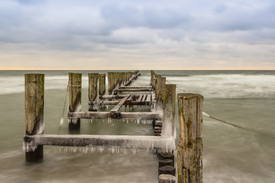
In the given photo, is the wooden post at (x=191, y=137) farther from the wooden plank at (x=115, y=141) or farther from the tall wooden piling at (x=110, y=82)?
the tall wooden piling at (x=110, y=82)

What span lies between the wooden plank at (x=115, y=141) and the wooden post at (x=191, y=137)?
3.07ft

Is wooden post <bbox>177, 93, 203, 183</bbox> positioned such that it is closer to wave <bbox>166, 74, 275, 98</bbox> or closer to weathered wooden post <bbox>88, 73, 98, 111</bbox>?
weathered wooden post <bbox>88, 73, 98, 111</bbox>

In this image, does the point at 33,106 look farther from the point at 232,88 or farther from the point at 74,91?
the point at 232,88

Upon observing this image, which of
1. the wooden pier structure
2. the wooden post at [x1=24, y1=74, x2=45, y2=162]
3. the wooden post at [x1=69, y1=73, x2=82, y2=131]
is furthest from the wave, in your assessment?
the wooden post at [x1=24, y1=74, x2=45, y2=162]

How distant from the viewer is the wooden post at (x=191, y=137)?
2221 mm

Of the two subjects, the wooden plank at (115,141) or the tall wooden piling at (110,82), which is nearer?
the wooden plank at (115,141)

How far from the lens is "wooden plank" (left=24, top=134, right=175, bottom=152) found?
10.6 ft

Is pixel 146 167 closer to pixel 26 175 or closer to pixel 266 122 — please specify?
pixel 26 175

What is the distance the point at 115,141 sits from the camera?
10.8ft

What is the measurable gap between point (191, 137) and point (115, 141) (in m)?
1.42

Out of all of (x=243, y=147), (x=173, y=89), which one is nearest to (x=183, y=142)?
(x=173, y=89)

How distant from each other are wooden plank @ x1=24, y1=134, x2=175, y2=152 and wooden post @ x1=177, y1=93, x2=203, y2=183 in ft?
3.07

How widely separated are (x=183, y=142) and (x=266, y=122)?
6907 millimetres

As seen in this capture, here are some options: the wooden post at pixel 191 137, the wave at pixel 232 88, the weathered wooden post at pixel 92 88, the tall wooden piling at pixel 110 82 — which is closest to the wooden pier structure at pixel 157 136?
the wooden post at pixel 191 137
